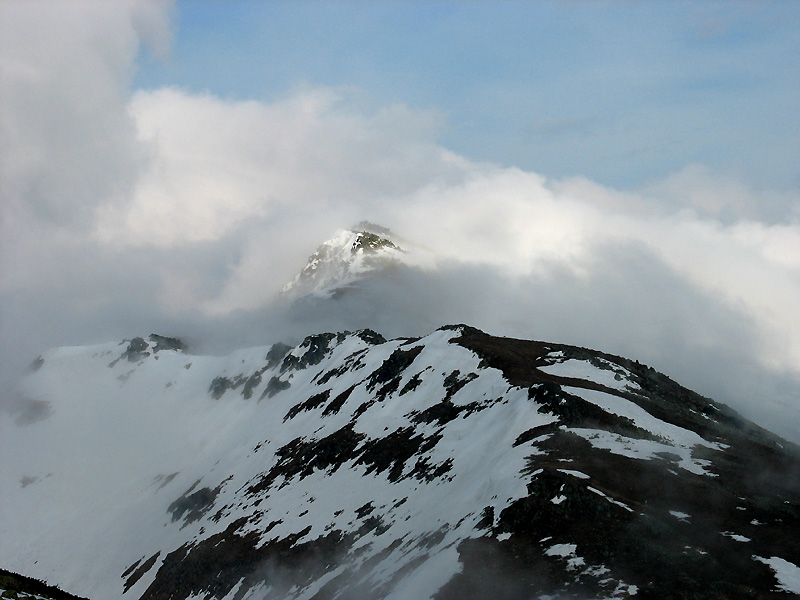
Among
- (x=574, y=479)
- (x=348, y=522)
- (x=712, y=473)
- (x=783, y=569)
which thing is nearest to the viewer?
(x=783, y=569)

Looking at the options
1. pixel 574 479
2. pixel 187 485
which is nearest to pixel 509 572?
pixel 574 479

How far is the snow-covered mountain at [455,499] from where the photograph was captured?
3153 cm

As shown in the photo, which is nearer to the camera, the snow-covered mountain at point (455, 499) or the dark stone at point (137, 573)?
the snow-covered mountain at point (455, 499)

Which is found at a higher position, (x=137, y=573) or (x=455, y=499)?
(x=455, y=499)

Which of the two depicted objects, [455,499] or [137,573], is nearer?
[455,499]

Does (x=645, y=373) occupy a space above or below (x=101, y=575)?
above

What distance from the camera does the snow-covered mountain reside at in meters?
31.5

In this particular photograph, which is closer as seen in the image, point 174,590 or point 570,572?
point 570,572

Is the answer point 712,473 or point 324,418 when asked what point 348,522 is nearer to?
point 712,473

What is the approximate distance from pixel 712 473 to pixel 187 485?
110798mm

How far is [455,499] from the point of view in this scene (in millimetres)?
46344

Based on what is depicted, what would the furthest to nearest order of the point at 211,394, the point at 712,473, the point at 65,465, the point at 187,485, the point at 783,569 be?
1. the point at 211,394
2. the point at 65,465
3. the point at 187,485
4. the point at 712,473
5. the point at 783,569

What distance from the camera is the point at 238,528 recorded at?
2990 inches

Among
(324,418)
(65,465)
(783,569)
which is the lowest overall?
(783,569)
